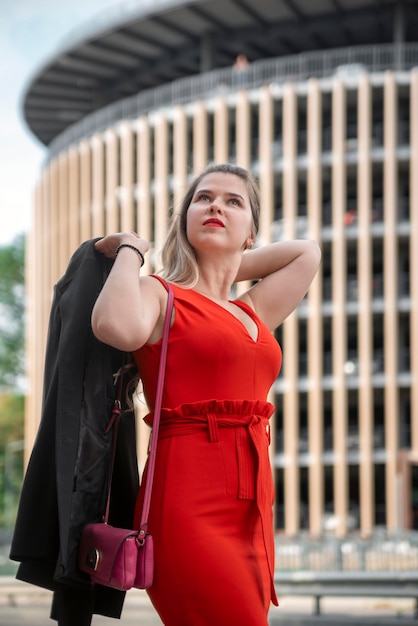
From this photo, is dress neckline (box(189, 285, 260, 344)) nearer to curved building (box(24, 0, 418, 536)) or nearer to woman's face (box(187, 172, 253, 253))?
woman's face (box(187, 172, 253, 253))

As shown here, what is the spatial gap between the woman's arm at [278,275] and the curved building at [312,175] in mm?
35960

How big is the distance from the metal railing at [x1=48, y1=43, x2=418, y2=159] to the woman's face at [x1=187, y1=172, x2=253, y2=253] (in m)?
40.9

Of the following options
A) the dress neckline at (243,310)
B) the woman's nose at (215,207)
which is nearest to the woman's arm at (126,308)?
the dress neckline at (243,310)

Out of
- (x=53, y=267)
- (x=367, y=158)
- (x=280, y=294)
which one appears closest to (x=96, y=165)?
(x=53, y=267)

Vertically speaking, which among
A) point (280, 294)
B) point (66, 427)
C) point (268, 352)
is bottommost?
point (66, 427)

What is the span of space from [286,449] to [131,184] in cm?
1256

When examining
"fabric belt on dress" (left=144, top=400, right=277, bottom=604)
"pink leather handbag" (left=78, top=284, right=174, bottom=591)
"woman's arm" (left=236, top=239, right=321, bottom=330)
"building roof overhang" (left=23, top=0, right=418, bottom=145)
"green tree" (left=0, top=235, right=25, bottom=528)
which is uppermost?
"building roof overhang" (left=23, top=0, right=418, bottom=145)

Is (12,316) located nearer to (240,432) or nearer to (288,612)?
(288,612)

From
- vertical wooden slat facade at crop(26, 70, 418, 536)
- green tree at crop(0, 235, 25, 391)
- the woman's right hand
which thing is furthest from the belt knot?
green tree at crop(0, 235, 25, 391)

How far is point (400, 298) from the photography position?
4212 cm

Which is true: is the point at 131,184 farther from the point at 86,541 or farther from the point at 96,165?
the point at 86,541

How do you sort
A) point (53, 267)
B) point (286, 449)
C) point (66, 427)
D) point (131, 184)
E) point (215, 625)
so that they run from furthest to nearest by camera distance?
point (53, 267)
point (131, 184)
point (286, 449)
point (66, 427)
point (215, 625)

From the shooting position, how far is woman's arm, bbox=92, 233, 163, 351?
309 cm

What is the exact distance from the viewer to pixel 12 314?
63.6 meters
